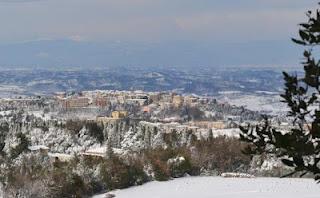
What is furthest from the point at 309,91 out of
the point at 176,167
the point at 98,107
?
the point at 98,107

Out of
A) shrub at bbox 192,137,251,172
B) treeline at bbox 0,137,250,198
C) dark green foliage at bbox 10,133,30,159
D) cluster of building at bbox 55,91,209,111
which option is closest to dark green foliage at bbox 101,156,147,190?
treeline at bbox 0,137,250,198

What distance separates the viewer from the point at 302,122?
337 centimetres

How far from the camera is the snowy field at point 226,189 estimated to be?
21.1 meters

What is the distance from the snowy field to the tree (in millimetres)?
17444

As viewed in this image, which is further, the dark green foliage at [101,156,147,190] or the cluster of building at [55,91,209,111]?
the cluster of building at [55,91,209,111]

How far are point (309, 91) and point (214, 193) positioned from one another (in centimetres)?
1850

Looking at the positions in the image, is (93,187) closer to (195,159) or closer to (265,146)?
(195,159)

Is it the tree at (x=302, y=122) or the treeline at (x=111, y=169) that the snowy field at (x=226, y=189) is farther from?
the tree at (x=302, y=122)

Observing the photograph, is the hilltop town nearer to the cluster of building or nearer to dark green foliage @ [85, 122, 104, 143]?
dark green foliage @ [85, 122, 104, 143]

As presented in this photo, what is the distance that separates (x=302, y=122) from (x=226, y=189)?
63.6ft

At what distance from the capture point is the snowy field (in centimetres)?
2105

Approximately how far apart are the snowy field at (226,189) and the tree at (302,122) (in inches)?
687

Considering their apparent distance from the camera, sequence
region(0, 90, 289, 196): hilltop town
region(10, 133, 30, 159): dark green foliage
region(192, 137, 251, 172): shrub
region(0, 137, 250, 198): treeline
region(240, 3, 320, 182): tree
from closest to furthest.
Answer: region(240, 3, 320, 182): tree < region(0, 137, 250, 198): treeline < region(0, 90, 289, 196): hilltop town < region(192, 137, 251, 172): shrub < region(10, 133, 30, 159): dark green foliage

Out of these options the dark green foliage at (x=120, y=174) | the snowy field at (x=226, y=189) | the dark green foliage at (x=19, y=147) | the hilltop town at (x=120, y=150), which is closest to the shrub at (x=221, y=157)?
the hilltop town at (x=120, y=150)
